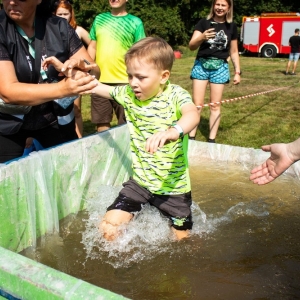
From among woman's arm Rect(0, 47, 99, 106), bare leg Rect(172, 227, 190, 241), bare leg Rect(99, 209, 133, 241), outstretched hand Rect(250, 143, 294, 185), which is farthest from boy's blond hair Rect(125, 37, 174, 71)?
bare leg Rect(172, 227, 190, 241)

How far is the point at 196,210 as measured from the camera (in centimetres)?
332

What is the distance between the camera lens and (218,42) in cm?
480

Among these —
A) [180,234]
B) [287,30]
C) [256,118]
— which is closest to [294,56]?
[287,30]

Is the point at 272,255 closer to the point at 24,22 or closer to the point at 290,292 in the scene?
the point at 290,292

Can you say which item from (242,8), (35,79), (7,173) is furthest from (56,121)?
(242,8)

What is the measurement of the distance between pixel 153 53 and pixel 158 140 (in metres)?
0.71

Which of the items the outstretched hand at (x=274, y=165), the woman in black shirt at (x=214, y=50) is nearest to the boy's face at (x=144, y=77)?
the outstretched hand at (x=274, y=165)

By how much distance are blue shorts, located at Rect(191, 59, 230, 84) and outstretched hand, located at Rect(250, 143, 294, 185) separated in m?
2.67

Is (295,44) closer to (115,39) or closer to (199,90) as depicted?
(199,90)

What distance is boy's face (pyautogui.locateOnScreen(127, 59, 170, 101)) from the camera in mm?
2473

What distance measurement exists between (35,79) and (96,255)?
1.17m

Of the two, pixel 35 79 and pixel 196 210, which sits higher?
pixel 35 79

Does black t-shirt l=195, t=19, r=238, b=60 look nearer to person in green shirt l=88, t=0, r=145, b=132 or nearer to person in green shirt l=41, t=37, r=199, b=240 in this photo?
person in green shirt l=88, t=0, r=145, b=132

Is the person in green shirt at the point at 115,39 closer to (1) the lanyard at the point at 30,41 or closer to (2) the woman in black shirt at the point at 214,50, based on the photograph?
(2) the woman in black shirt at the point at 214,50
